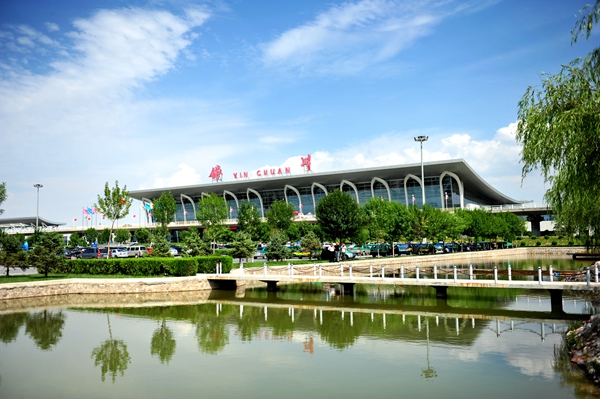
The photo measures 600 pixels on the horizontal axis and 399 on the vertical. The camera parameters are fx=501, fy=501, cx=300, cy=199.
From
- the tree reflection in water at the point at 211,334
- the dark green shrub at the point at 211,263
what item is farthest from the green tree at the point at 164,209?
the tree reflection in water at the point at 211,334

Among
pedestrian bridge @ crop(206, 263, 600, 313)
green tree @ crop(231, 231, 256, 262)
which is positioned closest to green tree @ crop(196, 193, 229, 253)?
green tree @ crop(231, 231, 256, 262)

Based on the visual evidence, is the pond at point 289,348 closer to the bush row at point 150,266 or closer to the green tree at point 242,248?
the bush row at point 150,266

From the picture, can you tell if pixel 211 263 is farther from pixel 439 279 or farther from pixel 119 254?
pixel 119 254

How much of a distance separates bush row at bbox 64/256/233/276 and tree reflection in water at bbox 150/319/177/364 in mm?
8792

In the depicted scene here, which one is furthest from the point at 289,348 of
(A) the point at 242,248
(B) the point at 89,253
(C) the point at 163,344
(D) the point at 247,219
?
(B) the point at 89,253

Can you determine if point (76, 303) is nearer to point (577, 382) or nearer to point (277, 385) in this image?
point (277, 385)

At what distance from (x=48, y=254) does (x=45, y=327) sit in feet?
28.0

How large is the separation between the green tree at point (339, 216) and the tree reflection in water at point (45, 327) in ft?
72.6

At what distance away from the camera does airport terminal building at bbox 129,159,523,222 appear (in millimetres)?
77812

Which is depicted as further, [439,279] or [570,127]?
[439,279]

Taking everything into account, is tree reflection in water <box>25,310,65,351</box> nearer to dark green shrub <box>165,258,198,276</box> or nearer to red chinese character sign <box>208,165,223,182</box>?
dark green shrub <box>165,258,198,276</box>

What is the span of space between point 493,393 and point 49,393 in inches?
352

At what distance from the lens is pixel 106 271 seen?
27.1 m

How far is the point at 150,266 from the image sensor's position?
26.3 m
